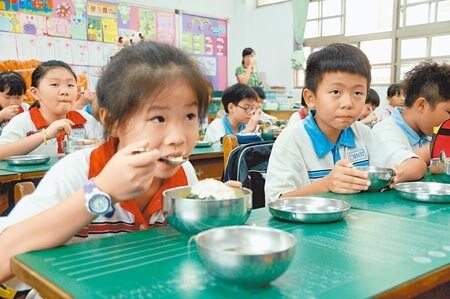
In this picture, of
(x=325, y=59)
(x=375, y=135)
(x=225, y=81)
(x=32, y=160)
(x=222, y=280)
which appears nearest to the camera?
(x=222, y=280)

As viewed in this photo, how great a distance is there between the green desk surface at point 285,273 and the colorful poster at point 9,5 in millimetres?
5960

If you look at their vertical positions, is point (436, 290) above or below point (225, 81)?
below

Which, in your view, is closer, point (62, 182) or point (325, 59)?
point (62, 182)

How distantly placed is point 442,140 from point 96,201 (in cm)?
177

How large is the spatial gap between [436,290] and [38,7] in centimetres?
646

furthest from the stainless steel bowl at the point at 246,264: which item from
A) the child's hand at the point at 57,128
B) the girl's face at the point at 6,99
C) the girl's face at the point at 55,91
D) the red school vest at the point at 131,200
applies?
the girl's face at the point at 6,99

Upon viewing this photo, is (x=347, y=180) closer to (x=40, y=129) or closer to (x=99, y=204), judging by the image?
(x=99, y=204)

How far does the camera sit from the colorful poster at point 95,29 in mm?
6668

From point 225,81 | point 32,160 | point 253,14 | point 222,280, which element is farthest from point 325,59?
point 253,14

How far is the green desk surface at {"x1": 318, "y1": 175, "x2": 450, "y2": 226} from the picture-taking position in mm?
1204

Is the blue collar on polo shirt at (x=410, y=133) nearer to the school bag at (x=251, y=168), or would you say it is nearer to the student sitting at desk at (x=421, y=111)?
the student sitting at desk at (x=421, y=111)

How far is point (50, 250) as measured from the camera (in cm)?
88

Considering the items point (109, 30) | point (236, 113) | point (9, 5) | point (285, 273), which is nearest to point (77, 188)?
point (285, 273)

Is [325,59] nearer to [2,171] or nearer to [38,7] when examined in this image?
[2,171]
